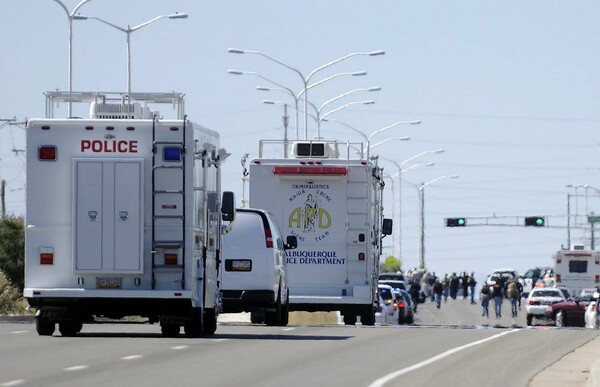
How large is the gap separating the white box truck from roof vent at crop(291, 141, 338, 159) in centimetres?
25

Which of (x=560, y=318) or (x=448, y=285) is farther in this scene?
(x=448, y=285)

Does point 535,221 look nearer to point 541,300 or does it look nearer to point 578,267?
point 578,267

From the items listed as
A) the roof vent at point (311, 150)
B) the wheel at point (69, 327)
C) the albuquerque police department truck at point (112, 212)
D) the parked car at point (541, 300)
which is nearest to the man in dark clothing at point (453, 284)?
the parked car at point (541, 300)

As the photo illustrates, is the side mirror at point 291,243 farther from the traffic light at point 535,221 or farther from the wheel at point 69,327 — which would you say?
the traffic light at point 535,221

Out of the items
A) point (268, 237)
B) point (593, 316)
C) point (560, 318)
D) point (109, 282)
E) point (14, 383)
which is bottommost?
point (560, 318)

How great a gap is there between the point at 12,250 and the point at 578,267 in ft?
115

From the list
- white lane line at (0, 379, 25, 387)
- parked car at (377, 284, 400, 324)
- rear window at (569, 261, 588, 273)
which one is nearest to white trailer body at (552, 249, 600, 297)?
rear window at (569, 261, 588, 273)

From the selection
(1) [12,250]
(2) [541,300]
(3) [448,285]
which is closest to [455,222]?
(3) [448,285]

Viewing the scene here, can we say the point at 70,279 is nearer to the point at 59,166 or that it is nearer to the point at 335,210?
the point at 59,166

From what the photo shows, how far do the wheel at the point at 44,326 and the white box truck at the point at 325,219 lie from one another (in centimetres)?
890

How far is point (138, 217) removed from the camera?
2509 centimetres

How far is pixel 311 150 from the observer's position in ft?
116

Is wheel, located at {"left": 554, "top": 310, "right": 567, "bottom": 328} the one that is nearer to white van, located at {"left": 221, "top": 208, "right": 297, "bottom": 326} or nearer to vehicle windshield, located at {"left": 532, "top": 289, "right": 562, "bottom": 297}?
vehicle windshield, located at {"left": 532, "top": 289, "right": 562, "bottom": 297}

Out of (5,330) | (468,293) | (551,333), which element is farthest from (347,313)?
(468,293)
